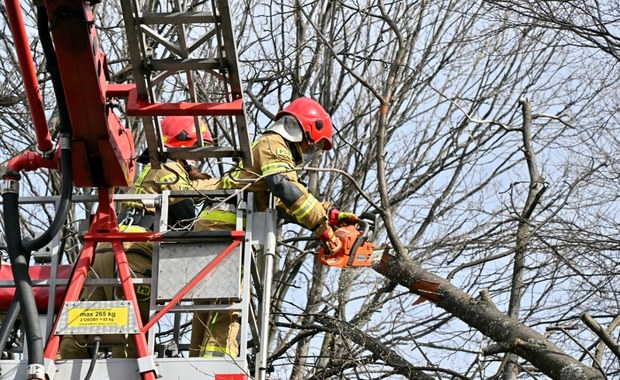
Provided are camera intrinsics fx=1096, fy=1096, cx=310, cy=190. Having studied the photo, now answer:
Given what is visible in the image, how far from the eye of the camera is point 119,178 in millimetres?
6609

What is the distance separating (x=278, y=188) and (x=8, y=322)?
1799 millimetres

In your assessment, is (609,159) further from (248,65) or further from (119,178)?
(248,65)

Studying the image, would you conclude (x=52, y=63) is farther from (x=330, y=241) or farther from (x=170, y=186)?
(x=330, y=241)

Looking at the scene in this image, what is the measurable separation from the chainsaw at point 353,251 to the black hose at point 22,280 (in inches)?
80.9

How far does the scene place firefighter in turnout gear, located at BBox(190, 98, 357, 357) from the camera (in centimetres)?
657

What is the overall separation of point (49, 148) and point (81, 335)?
1162mm

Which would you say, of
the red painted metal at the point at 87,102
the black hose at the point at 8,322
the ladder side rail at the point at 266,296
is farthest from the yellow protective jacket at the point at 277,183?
the black hose at the point at 8,322

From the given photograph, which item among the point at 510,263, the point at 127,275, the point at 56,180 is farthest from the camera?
the point at 56,180

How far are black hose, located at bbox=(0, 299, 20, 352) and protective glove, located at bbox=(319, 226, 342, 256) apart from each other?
206 cm

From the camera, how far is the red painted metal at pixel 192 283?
612 cm

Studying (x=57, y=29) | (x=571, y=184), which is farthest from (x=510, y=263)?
(x=57, y=29)

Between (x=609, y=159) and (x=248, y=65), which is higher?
(x=248, y=65)

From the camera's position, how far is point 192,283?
20.4 ft

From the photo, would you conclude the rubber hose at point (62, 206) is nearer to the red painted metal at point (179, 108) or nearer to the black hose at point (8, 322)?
the black hose at point (8, 322)
